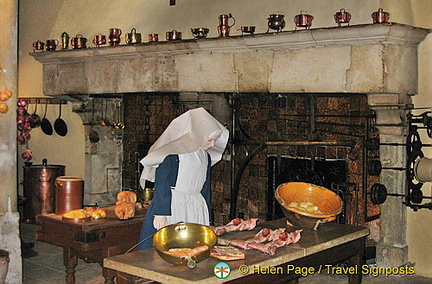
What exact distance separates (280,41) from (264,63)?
33 centimetres

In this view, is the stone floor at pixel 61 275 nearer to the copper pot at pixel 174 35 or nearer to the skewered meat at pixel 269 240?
the skewered meat at pixel 269 240

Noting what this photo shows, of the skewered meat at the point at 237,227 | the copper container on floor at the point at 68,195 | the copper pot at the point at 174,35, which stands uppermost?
the copper pot at the point at 174,35

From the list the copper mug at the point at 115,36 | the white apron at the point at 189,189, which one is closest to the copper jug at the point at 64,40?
the copper mug at the point at 115,36

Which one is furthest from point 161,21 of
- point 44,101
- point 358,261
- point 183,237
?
point 183,237

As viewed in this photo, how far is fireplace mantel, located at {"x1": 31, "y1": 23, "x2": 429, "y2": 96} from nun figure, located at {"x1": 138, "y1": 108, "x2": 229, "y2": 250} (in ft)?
3.77

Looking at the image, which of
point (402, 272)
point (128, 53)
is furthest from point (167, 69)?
point (402, 272)

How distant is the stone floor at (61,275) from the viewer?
5.79m

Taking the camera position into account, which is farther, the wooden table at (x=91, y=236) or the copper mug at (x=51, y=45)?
the copper mug at (x=51, y=45)

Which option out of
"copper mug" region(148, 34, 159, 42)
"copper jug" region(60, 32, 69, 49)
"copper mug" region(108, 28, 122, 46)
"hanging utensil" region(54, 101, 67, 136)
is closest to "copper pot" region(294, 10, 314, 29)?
"copper mug" region(148, 34, 159, 42)

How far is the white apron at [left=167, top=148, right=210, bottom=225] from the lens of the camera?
5.07 metres

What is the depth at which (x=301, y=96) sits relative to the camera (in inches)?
266

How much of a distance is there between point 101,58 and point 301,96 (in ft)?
7.93

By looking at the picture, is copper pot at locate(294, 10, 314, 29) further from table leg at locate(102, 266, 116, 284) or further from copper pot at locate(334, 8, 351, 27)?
table leg at locate(102, 266, 116, 284)

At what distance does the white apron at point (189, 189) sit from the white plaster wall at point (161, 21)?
1798 millimetres
